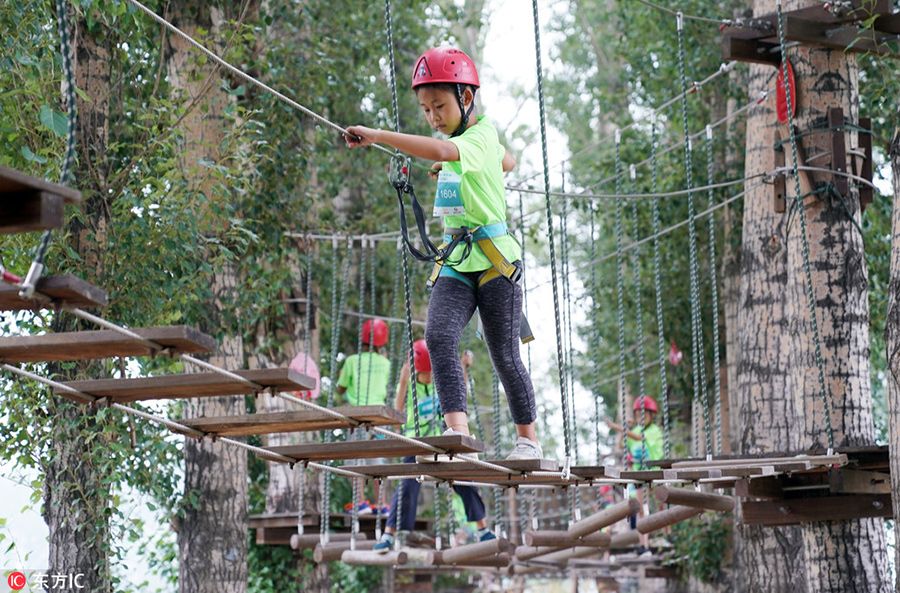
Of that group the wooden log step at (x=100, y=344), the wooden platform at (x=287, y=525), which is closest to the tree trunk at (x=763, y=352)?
the wooden platform at (x=287, y=525)

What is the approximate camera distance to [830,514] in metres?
4.80

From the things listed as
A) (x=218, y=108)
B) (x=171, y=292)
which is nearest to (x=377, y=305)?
(x=218, y=108)

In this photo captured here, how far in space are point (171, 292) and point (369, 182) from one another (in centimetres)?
514

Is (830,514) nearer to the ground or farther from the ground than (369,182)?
nearer to the ground

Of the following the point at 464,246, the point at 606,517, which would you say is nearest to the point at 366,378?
the point at 606,517

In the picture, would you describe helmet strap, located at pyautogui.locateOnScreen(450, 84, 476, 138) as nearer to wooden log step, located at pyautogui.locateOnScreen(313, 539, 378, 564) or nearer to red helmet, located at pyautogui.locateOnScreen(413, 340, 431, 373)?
red helmet, located at pyautogui.locateOnScreen(413, 340, 431, 373)

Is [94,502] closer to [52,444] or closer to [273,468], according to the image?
[52,444]

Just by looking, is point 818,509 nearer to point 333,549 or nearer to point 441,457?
point 441,457

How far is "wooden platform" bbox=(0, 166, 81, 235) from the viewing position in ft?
6.55

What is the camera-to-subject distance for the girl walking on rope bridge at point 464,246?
3.30 meters

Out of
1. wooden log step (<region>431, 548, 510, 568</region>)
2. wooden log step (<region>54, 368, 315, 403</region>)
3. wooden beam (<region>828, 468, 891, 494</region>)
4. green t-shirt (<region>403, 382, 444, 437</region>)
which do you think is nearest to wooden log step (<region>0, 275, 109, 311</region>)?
wooden log step (<region>54, 368, 315, 403</region>)

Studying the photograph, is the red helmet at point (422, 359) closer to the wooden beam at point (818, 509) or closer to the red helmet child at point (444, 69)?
the wooden beam at point (818, 509)

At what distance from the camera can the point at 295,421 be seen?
307cm

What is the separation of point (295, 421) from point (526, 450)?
82cm
